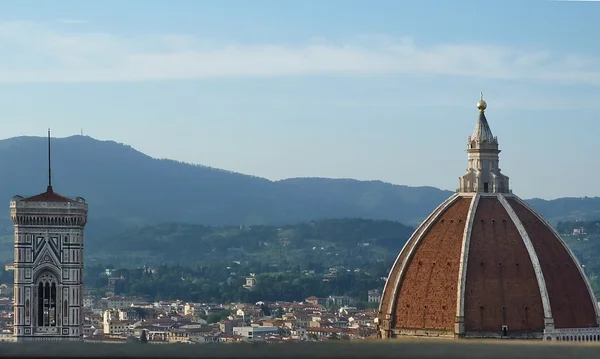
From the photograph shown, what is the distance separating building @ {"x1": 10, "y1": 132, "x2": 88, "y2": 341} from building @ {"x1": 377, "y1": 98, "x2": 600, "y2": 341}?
10.2m

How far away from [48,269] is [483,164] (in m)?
13.7

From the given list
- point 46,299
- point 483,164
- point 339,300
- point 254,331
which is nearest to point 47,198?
point 46,299

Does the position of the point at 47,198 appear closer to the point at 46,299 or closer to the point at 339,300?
the point at 46,299

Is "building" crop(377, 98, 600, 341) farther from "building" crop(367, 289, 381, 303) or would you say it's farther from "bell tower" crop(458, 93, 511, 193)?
"building" crop(367, 289, 381, 303)

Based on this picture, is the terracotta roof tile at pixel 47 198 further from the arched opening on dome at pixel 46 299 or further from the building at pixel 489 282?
the building at pixel 489 282

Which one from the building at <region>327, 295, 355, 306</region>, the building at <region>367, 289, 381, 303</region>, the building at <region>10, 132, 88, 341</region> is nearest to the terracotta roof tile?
the building at <region>10, 132, 88, 341</region>

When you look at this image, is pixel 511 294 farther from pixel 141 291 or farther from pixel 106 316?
pixel 141 291

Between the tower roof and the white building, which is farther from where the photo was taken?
the white building

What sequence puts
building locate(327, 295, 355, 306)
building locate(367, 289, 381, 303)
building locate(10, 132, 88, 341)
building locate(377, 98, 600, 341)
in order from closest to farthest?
building locate(377, 98, 600, 341) < building locate(10, 132, 88, 341) < building locate(367, 289, 381, 303) < building locate(327, 295, 355, 306)

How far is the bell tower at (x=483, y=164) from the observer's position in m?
57.9

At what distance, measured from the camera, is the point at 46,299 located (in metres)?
61.1

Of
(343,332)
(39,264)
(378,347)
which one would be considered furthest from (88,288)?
(378,347)

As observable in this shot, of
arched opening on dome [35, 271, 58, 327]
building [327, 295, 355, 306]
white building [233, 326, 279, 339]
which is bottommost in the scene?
white building [233, 326, 279, 339]

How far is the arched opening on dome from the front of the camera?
200 feet
